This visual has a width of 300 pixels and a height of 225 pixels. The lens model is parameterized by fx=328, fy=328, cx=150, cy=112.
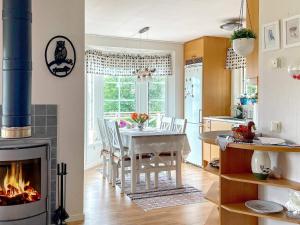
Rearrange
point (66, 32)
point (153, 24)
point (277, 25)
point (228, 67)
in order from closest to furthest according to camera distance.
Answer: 1. point (277, 25)
2. point (66, 32)
3. point (153, 24)
4. point (228, 67)

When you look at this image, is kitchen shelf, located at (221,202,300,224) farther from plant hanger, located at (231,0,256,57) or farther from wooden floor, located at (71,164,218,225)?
plant hanger, located at (231,0,256,57)

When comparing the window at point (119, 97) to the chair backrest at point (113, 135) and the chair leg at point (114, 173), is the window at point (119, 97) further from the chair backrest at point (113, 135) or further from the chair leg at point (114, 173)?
the chair leg at point (114, 173)

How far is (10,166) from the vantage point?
2.70 metres

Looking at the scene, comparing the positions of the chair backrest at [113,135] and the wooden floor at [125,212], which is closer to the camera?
the wooden floor at [125,212]

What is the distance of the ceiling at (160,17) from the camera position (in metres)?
4.07

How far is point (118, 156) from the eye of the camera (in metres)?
4.62

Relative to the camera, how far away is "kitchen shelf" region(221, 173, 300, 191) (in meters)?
2.32

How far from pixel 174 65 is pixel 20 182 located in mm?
4488

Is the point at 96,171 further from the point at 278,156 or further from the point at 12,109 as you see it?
the point at 278,156

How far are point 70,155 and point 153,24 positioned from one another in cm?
271

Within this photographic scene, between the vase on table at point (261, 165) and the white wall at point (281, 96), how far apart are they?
0.58 feet

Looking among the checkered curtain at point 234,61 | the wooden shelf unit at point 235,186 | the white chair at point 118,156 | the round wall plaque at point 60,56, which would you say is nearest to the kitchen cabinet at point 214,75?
the checkered curtain at point 234,61

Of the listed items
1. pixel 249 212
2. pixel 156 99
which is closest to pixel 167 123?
pixel 156 99

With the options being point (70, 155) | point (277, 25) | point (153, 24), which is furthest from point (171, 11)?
point (70, 155)
